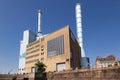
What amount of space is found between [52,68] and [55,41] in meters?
12.7

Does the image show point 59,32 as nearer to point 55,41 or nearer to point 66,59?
point 55,41

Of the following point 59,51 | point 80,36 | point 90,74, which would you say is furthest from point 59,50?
point 90,74

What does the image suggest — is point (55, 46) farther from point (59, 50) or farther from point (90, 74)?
point (90, 74)

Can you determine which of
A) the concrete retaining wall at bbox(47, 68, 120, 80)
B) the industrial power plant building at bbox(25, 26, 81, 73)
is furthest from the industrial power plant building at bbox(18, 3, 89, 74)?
the concrete retaining wall at bbox(47, 68, 120, 80)

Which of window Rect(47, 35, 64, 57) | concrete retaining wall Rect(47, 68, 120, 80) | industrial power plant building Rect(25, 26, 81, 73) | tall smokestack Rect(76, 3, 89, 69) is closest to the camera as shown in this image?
concrete retaining wall Rect(47, 68, 120, 80)

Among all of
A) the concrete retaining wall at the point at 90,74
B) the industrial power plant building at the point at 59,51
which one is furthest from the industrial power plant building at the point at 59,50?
the concrete retaining wall at the point at 90,74

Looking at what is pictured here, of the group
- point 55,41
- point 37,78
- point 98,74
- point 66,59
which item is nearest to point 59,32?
point 55,41

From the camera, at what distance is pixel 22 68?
4380 inches

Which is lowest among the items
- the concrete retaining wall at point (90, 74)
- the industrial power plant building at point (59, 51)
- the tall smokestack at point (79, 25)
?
the concrete retaining wall at point (90, 74)

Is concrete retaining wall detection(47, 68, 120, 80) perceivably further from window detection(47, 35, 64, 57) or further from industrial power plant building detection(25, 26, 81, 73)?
window detection(47, 35, 64, 57)

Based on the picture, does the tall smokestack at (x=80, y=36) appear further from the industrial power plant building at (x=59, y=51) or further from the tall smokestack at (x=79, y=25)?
the industrial power plant building at (x=59, y=51)

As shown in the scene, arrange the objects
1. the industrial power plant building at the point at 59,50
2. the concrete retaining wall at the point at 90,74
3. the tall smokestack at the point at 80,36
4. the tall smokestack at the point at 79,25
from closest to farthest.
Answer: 1. the concrete retaining wall at the point at 90,74
2. the industrial power plant building at the point at 59,50
3. the tall smokestack at the point at 80,36
4. the tall smokestack at the point at 79,25

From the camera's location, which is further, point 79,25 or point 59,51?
point 79,25

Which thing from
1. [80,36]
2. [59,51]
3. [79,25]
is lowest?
[59,51]
